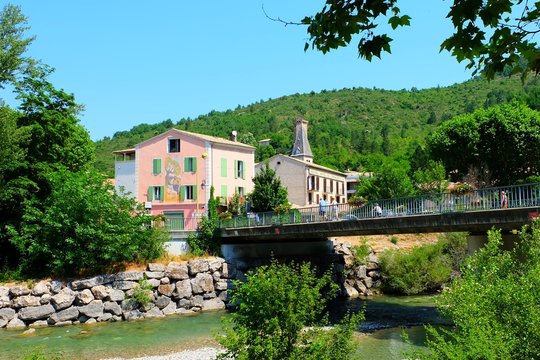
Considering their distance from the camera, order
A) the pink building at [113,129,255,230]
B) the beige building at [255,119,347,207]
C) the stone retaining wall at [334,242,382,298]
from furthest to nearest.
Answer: the beige building at [255,119,347,207]
the pink building at [113,129,255,230]
the stone retaining wall at [334,242,382,298]

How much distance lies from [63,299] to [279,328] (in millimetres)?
23827

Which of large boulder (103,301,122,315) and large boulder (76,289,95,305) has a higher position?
large boulder (76,289,95,305)

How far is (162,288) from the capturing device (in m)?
34.3

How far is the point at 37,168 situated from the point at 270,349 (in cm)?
3037

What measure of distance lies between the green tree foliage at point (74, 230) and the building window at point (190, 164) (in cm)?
1336

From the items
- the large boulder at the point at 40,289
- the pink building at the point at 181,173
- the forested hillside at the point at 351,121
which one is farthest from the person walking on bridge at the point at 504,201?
the forested hillside at the point at 351,121

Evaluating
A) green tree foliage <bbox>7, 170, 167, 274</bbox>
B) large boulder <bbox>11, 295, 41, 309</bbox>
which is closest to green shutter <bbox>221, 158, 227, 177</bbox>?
green tree foliage <bbox>7, 170, 167, 274</bbox>

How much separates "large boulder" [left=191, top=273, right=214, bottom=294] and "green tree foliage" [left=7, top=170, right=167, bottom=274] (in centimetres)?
437

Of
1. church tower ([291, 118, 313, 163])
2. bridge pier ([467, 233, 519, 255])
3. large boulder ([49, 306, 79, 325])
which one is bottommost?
large boulder ([49, 306, 79, 325])

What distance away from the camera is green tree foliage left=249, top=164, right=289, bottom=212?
46.6 m

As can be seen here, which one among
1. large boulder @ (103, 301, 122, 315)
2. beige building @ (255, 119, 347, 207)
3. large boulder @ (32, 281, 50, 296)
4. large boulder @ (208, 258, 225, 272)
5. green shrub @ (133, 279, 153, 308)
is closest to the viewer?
large boulder @ (32, 281, 50, 296)

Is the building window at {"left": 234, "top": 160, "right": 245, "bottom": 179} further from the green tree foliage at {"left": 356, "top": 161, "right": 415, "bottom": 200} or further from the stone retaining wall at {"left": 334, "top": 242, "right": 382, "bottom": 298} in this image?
the green tree foliage at {"left": 356, "top": 161, "right": 415, "bottom": 200}

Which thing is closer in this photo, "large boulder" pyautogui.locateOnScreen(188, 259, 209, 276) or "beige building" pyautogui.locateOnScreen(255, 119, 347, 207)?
"large boulder" pyautogui.locateOnScreen(188, 259, 209, 276)

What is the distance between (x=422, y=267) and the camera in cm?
4034
